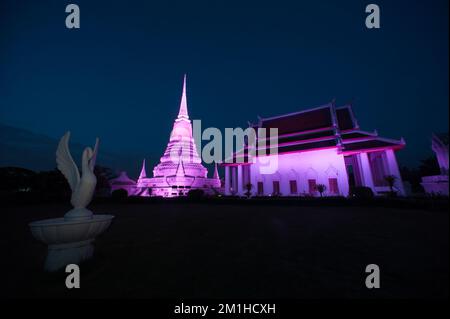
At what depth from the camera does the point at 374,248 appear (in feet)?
13.7

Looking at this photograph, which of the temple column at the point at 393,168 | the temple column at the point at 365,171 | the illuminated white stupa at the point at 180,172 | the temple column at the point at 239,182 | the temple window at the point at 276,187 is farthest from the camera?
the illuminated white stupa at the point at 180,172

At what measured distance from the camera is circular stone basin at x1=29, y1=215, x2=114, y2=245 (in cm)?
310

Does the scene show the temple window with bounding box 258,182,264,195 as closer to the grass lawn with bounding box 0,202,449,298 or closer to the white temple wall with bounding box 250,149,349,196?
the white temple wall with bounding box 250,149,349,196

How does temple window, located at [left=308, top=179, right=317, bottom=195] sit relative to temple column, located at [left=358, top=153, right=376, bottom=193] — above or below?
below

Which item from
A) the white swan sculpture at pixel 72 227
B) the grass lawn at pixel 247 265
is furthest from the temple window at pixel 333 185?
the white swan sculpture at pixel 72 227

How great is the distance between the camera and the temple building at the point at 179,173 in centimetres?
2967

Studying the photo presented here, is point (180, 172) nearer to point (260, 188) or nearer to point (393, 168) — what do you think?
point (260, 188)

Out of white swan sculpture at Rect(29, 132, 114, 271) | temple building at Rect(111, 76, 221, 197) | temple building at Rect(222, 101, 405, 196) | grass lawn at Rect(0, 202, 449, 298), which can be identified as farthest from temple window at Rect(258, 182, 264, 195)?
white swan sculpture at Rect(29, 132, 114, 271)

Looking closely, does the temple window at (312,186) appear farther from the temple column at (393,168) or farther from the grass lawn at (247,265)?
the grass lawn at (247,265)
